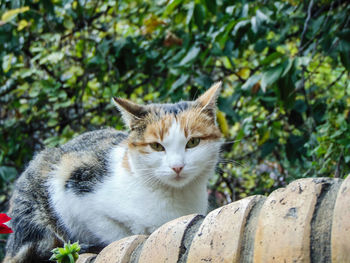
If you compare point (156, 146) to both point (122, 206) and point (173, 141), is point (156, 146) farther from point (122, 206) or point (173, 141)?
point (122, 206)

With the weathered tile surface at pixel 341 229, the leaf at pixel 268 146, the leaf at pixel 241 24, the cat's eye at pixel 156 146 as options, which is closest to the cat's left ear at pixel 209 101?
the cat's eye at pixel 156 146

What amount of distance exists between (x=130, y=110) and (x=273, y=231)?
1.04 m

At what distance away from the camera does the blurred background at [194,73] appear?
2.20 m

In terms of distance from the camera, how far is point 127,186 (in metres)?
1.70

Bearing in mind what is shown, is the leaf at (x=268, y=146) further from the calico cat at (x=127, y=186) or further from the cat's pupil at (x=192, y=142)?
the cat's pupil at (x=192, y=142)

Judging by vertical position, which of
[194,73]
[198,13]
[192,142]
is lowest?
[192,142]

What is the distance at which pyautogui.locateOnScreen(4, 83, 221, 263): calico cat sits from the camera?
5.38 feet

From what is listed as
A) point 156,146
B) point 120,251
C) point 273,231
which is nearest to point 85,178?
point 156,146

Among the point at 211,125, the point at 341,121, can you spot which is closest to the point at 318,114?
the point at 341,121

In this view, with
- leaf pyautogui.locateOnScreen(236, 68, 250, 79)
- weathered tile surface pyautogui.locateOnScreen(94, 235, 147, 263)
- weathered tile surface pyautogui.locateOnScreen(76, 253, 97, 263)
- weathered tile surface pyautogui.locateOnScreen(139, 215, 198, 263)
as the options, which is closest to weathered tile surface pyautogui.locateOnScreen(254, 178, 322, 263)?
weathered tile surface pyautogui.locateOnScreen(139, 215, 198, 263)

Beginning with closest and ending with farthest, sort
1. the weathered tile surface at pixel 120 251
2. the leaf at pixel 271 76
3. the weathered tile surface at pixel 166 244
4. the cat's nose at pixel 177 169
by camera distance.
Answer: the weathered tile surface at pixel 166 244 < the weathered tile surface at pixel 120 251 < the cat's nose at pixel 177 169 < the leaf at pixel 271 76

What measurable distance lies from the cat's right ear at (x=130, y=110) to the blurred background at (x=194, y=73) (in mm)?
564

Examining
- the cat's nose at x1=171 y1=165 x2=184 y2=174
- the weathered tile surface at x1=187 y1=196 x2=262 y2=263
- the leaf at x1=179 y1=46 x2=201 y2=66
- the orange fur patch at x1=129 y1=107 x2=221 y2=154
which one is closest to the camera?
the weathered tile surface at x1=187 y1=196 x2=262 y2=263

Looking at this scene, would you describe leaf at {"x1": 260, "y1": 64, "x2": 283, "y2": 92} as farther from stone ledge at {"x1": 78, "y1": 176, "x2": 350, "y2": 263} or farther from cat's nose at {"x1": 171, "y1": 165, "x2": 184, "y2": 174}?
stone ledge at {"x1": 78, "y1": 176, "x2": 350, "y2": 263}
